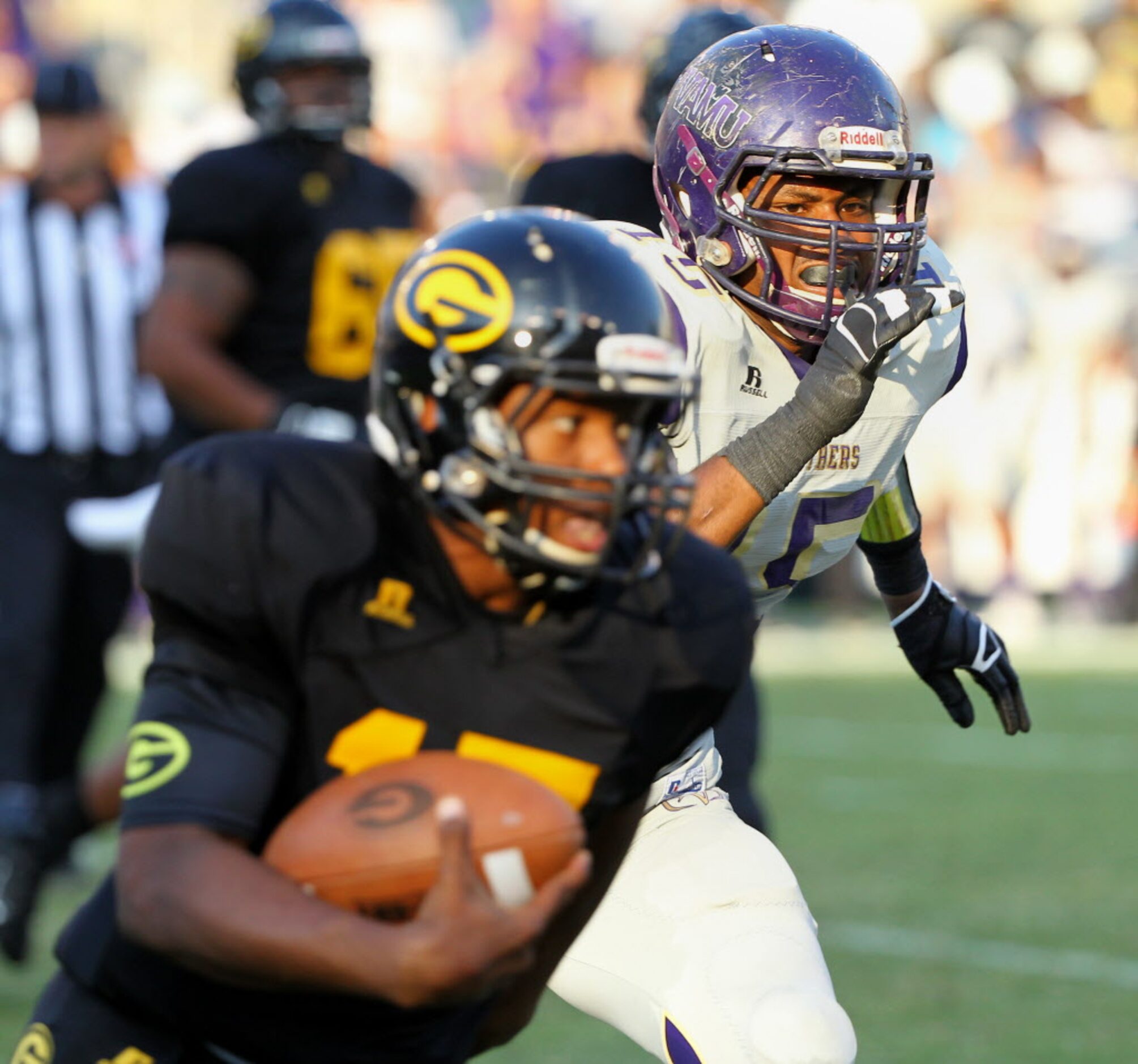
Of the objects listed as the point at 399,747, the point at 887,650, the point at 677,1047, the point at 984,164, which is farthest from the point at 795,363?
the point at 984,164

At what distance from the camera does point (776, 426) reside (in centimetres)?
288

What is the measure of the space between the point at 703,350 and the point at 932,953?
2.27 m

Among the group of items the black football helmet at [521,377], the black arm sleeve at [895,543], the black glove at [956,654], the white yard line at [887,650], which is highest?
the black football helmet at [521,377]

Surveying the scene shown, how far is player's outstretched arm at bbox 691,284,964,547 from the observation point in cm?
286

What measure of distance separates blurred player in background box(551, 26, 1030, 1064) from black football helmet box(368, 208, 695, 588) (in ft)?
2.11

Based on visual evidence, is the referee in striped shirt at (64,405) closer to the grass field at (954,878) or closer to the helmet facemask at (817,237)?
the grass field at (954,878)

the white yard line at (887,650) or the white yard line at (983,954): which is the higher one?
the white yard line at (983,954)

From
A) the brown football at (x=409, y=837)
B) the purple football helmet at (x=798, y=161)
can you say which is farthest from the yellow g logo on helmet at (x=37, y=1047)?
the purple football helmet at (x=798, y=161)

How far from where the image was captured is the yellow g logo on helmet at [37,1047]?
2186mm

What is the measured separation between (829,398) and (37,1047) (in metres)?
1.32

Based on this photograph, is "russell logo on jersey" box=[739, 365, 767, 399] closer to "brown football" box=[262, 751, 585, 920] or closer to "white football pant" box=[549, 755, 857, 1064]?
"white football pant" box=[549, 755, 857, 1064]

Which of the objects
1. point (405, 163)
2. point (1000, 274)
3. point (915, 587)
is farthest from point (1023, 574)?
point (915, 587)

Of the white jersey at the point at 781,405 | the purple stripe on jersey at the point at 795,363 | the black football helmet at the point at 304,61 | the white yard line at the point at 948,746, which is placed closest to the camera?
the white jersey at the point at 781,405

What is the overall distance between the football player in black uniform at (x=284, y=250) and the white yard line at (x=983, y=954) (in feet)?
5.44
